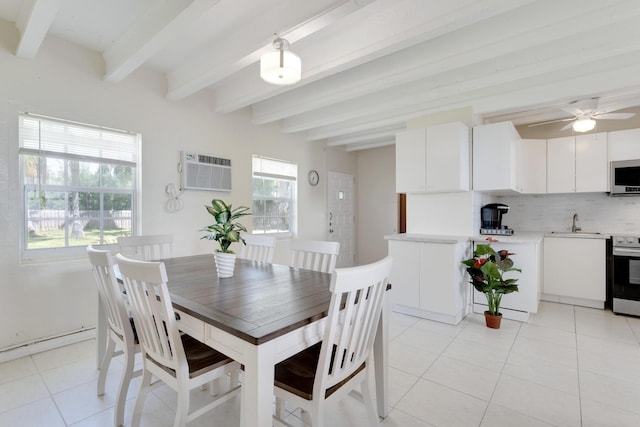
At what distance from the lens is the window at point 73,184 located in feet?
8.25

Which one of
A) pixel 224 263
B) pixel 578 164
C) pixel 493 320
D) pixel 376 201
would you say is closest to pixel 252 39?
pixel 224 263

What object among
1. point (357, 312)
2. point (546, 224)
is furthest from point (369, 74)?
point (546, 224)

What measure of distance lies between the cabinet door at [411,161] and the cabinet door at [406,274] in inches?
Answer: 29.2

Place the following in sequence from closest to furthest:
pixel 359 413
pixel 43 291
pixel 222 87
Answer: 1. pixel 359 413
2. pixel 43 291
3. pixel 222 87

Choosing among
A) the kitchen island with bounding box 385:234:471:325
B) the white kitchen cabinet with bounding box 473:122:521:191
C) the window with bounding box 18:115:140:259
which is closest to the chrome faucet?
the white kitchen cabinet with bounding box 473:122:521:191

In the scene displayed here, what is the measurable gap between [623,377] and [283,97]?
4.01 metres

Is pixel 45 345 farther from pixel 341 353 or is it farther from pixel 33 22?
pixel 341 353

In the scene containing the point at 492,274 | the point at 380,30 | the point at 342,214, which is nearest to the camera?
the point at 380,30

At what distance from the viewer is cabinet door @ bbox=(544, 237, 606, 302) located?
11.6 ft

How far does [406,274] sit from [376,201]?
9.48 feet

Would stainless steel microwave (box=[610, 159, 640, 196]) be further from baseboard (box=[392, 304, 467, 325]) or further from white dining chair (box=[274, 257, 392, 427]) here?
white dining chair (box=[274, 257, 392, 427])

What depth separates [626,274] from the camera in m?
3.29

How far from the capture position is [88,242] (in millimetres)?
2832

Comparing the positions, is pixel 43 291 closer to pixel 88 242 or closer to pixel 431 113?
pixel 88 242
